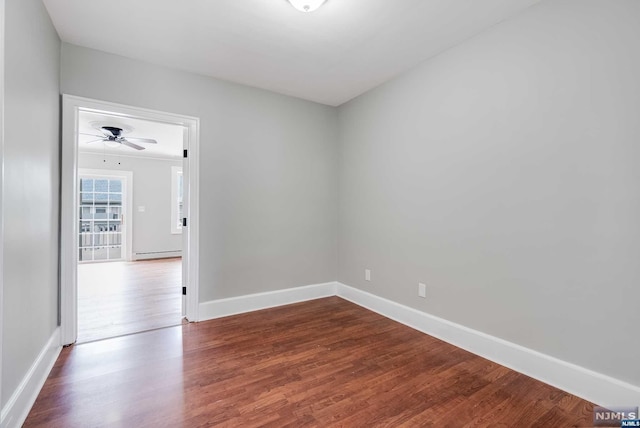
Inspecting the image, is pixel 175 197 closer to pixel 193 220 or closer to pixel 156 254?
Answer: pixel 156 254

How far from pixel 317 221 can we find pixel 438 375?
2210mm

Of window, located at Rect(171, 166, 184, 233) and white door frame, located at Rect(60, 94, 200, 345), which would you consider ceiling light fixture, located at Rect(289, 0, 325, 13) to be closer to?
white door frame, located at Rect(60, 94, 200, 345)

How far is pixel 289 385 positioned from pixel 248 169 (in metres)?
2.21

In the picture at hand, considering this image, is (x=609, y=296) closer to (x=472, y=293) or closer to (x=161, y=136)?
(x=472, y=293)

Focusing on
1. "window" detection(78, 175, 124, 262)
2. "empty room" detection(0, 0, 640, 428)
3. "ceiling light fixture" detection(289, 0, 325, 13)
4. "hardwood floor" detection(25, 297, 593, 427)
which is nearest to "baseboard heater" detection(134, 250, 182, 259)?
"window" detection(78, 175, 124, 262)

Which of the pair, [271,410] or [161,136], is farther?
[161,136]

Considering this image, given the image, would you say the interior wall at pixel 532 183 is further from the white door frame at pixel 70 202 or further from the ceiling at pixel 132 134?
the ceiling at pixel 132 134

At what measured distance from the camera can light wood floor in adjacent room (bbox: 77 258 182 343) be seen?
2.83 meters

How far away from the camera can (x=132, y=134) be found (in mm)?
5340

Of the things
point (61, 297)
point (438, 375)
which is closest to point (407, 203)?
point (438, 375)

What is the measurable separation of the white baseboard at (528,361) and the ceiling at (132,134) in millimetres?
3454

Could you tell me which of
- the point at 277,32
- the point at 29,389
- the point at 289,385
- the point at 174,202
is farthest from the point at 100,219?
the point at 289,385

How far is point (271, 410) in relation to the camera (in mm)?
1647

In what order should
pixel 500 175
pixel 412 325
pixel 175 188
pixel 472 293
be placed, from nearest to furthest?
pixel 500 175 < pixel 472 293 < pixel 412 325 < pixel 175 188
